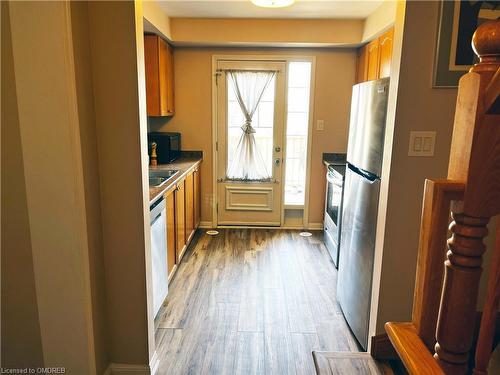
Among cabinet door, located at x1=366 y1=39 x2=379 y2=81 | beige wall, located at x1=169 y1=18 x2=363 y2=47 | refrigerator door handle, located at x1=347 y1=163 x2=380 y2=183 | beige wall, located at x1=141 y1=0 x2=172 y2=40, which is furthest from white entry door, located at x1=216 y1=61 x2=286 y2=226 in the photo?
refrigerator door handle, located at x1=347 y1=163 x2=380 y2=183

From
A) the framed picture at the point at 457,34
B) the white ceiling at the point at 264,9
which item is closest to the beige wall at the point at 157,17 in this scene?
the white ceiling at the point at 264,9

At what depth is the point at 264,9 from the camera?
3.60 metres

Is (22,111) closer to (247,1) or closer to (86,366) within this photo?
(86,366)

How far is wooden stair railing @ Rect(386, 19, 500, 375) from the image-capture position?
29.6 inches

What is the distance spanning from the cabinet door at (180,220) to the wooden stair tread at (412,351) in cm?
243

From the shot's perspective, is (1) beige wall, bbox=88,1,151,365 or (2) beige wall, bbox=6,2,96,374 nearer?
(2) beige wall, bbox=6,2,96,374

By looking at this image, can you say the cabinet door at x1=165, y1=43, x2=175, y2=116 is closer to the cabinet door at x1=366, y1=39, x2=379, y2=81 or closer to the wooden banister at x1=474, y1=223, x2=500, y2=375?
the cabinet door at x1=366, y1=39, x2=379, y2=81

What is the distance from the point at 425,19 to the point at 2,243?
2.25m

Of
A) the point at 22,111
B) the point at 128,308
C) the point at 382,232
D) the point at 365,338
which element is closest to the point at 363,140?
the point at 382,232

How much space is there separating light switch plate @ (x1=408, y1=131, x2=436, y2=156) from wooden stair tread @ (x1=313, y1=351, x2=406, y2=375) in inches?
45.2

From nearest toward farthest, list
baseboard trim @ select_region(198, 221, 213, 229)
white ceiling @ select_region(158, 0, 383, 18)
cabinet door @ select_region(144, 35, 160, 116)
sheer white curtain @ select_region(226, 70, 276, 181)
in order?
white ceiling @ select_region(158, 0, 383, 18), cabinet door @ select_region(144, 35, 160, 116), sheer white curtain @ select_region(226, 70, 276, 181), baseboard trim @ select_region(198, 221, 213, 229)

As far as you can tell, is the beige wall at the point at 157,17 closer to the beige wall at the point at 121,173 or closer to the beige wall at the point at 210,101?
the beige wall at the point at 210,101

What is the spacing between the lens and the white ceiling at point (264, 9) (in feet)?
10.8

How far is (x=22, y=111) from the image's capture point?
1.52m
